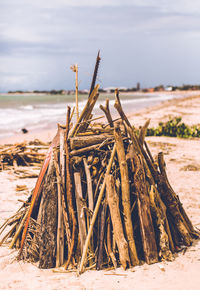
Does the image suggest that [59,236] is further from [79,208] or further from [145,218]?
[145,218]

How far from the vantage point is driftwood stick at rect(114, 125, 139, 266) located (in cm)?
353

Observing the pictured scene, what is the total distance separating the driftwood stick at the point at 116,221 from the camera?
11.4 ft

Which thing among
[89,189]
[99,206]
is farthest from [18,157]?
[99,206]

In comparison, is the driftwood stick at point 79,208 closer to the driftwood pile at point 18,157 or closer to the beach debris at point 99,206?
the beach debris at point 99,206

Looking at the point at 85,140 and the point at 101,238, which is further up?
the point at 85,140

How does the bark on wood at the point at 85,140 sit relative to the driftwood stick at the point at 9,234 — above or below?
above

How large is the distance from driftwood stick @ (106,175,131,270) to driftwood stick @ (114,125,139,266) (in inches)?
2.9

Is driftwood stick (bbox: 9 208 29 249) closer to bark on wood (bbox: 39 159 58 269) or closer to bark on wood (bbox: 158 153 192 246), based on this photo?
bark on wood (bbox: 39 159 58 269)

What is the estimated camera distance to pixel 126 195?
3578 mm

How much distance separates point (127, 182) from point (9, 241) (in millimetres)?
2010

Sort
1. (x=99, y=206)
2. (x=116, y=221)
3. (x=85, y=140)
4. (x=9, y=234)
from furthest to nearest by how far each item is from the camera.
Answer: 1. (x=9, y=234)
2. (x=85, y=140)
3. (x=99, y=206)
4. (x=116, y=221)

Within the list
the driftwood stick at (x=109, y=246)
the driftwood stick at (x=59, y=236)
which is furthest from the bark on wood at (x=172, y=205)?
the driftwood stick at (x=59, y=236)

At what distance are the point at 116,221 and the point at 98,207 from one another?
0.26 meters

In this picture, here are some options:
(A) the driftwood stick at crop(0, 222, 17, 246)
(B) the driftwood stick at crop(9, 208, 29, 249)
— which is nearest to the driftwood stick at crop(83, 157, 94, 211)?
(B) the driftwood stick at crop(9, 208, 29, 249)
